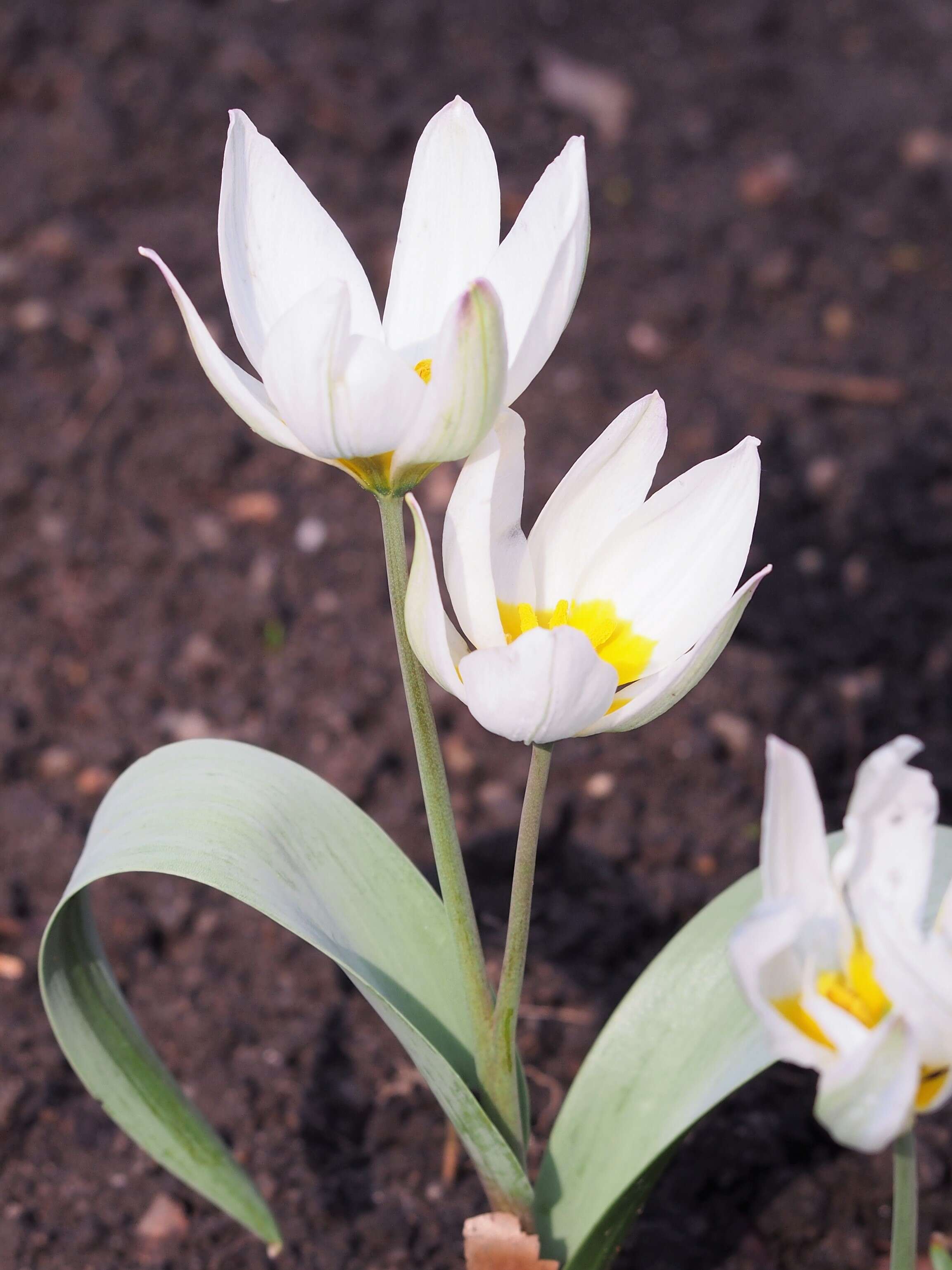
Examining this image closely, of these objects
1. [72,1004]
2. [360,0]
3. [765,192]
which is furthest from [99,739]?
[360,0]

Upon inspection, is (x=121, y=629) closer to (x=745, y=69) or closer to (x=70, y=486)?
(x=70, y=486)

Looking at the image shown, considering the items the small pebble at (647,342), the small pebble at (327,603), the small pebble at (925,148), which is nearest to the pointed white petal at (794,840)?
the small pebble at (327,603)

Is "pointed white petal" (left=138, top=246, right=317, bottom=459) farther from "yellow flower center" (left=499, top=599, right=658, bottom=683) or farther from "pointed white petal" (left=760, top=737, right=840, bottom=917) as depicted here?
"pointed white petal" (left=760, top=737, right=840, bottom=917)

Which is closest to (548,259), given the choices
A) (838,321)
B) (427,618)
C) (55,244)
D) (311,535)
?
(427,618)

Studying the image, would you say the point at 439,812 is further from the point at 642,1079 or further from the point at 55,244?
the point at 55,244

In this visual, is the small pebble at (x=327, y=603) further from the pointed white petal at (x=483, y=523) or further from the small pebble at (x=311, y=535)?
the pointed white petal at (x=483, y=523)
